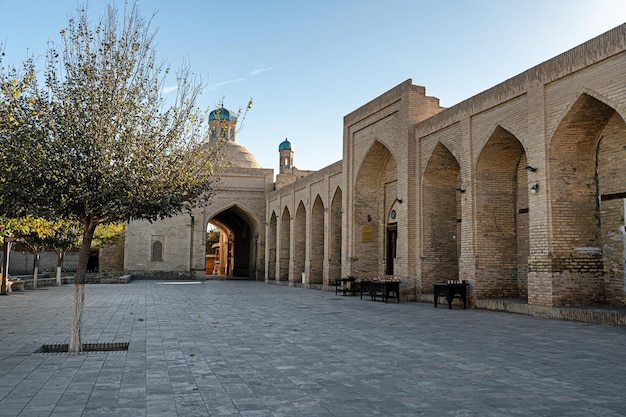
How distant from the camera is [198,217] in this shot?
34.4 meters

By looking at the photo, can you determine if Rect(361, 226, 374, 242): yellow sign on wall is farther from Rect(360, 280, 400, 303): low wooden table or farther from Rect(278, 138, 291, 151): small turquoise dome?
Rect(278, 138, 291, 151): small turquoise dome

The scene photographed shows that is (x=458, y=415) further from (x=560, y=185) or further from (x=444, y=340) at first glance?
(x=560, y=185)

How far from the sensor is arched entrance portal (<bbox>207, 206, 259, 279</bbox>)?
3612 cm

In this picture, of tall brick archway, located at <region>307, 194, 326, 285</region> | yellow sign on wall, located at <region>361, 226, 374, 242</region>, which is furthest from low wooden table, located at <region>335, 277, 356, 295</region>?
tall brick archway, located at <region>307, 194, 326, 285</region>

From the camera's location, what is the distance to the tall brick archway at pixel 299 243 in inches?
1073

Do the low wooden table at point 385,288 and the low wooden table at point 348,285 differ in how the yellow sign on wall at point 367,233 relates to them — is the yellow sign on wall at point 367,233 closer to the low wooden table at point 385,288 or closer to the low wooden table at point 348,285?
the low wooden table at point 348,285

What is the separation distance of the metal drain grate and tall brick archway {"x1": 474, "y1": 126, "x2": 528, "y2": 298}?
29.5 feet

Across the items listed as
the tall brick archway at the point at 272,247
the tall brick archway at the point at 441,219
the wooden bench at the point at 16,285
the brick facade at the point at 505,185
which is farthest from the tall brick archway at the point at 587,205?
the tall brick archway at the point at 272,247

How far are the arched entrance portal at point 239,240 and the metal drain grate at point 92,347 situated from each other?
28.0 metres

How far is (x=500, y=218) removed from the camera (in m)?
13.7

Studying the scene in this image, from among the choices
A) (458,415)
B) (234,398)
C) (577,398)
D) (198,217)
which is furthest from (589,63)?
(198,217)

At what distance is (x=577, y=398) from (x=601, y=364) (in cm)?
173

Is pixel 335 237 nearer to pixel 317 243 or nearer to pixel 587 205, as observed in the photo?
pixel 317 243

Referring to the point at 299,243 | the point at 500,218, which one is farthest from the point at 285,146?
the point at 500,218
